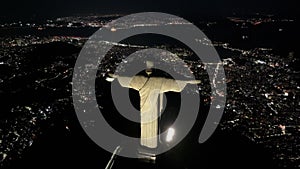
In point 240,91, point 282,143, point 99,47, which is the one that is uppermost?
point 99,47

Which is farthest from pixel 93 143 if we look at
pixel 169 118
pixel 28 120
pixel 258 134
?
pixel 258 134

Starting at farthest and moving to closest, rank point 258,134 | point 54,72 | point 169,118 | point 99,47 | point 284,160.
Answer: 1. point 99,47
2. point 54,72
3. point 258,134
4. point 284,160
5. point 169,118

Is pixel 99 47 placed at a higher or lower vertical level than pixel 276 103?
Answer: higher

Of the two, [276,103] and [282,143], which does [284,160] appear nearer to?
[282,143]

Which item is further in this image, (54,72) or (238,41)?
(238,41)

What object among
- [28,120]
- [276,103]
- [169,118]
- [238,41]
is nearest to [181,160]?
[169,118]

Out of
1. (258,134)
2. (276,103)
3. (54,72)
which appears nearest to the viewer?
(258,134)
